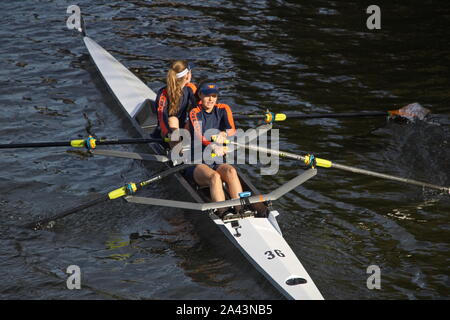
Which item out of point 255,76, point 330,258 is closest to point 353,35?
point 255,76

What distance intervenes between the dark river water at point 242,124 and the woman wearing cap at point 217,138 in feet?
2.04

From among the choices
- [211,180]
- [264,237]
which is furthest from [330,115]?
[264,237]

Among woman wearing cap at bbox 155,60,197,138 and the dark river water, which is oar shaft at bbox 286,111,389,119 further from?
woman wearing cap at bbox 155,60,197,138

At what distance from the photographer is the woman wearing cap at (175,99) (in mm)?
10641

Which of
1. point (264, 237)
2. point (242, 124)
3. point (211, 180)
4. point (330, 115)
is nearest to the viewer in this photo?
point (264, 237)

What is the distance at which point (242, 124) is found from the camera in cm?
1391

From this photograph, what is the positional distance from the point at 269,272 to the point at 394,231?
2648 millimetres

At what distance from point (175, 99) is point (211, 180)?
188 cm

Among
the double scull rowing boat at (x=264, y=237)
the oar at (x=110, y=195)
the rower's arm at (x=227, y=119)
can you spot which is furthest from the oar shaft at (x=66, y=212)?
the rower's arm at (x=227, y=119)

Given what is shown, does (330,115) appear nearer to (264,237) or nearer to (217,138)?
(217,138)

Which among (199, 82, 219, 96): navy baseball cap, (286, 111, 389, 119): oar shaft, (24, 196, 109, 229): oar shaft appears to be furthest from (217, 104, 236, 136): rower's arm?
(24, 196, 109, 229): oar shaft

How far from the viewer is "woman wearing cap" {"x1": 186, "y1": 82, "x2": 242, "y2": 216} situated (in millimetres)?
9586

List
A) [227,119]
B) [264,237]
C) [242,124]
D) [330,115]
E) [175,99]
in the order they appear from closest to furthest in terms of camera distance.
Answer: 1. [264,237]
2. [227,119]
3. [175,99]
4. [330,115]
5. [242,124]
